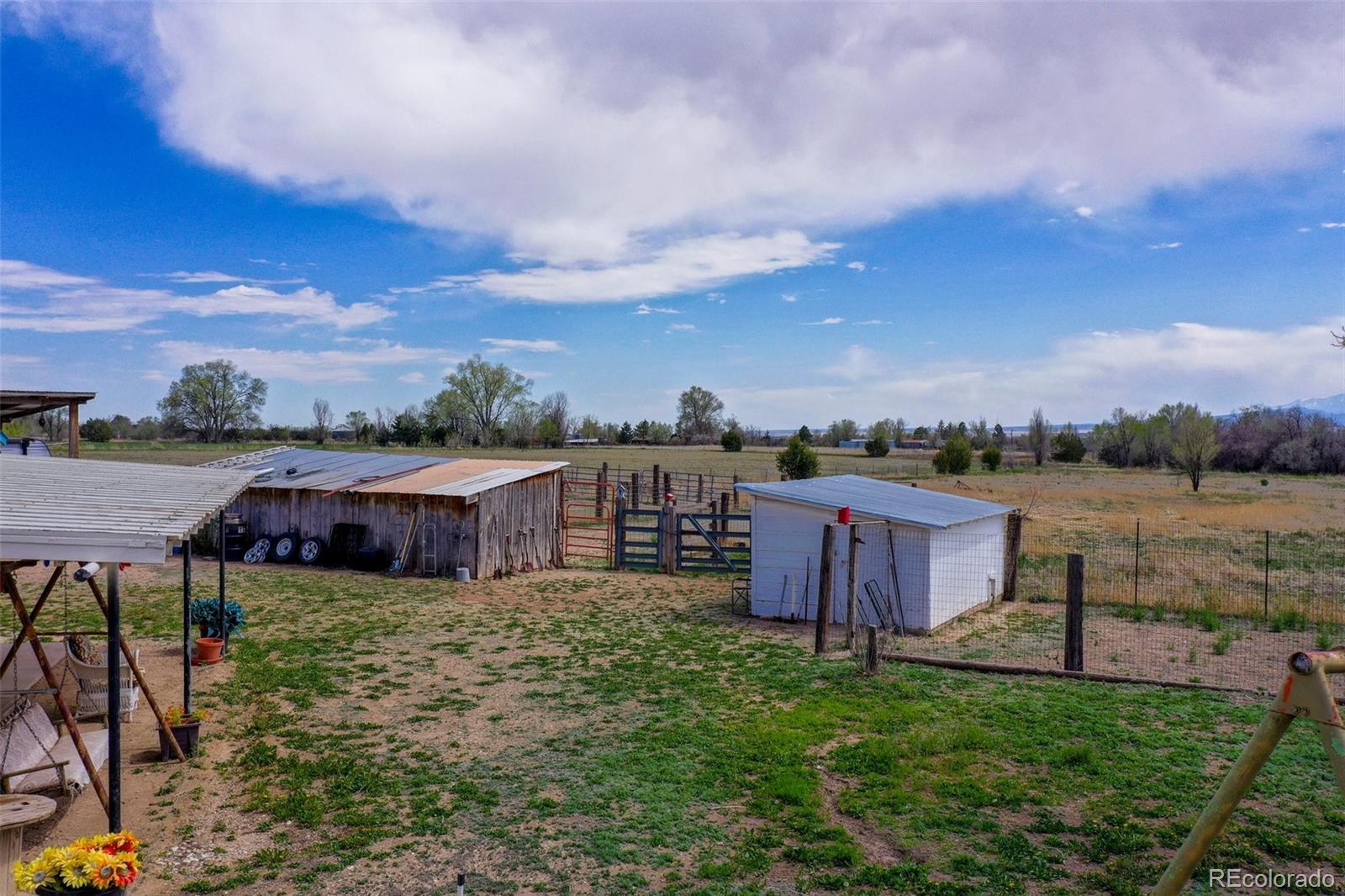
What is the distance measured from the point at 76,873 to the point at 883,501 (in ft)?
43.0

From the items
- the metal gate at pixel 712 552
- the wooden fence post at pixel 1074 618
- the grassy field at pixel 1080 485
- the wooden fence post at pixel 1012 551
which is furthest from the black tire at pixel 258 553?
the grassy field at pixel 1080 485

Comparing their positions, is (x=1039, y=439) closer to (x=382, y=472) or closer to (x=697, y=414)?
(x=697, y=414)

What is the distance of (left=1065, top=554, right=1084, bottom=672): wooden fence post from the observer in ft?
33.1

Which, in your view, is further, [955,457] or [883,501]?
[955,457]

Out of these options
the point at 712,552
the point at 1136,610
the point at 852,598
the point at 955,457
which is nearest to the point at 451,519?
the point at 712,552

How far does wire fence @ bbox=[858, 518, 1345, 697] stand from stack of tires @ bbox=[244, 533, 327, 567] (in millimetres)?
13031

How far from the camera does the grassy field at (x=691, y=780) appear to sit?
551 centimetres

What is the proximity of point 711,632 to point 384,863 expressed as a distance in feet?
25.6

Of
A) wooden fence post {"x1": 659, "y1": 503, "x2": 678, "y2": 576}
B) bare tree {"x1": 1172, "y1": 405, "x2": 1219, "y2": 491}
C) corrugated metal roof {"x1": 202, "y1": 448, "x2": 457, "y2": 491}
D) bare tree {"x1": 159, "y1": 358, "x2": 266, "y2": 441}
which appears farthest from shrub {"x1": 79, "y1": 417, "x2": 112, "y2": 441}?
bare tree {"x1": 1172, "y1": 405, "x2": 1219, "y2": 491}

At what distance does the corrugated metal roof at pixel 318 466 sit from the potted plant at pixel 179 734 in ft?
40.2

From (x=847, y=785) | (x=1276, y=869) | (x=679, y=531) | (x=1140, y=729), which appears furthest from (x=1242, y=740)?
(x=679, y=531)

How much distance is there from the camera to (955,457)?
5197cm

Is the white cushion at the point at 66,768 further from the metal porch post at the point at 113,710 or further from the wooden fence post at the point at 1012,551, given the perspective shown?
the wooden fence post at the point at 1012,551

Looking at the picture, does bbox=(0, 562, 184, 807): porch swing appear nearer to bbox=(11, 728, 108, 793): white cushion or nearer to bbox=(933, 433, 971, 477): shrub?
bbox=(11, 728, 108, 793): white cushion
